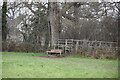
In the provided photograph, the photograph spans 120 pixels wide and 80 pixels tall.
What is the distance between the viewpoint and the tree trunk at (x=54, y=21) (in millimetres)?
5449

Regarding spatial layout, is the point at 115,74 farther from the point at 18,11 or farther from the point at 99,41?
the point at 18,11

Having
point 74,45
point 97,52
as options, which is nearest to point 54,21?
point 74,45

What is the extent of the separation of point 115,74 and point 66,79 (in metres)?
0.44

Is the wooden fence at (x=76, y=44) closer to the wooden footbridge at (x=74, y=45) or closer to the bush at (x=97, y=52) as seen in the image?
the wooden footbridge at (x=74, y=45)

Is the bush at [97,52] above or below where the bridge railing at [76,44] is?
below

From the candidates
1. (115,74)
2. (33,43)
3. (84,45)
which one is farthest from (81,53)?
(115,74)

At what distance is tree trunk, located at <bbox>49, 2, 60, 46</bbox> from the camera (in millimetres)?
5449

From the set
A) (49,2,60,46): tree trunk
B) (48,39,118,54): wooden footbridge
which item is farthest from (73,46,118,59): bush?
(49,2,60,46): tree trunk

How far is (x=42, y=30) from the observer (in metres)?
6.27

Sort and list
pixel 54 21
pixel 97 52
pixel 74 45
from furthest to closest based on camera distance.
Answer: pixel 54 21 < pixel 74 45 < pixel 97 52

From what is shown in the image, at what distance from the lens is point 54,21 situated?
221 inches

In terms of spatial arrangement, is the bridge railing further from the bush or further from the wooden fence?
the bush

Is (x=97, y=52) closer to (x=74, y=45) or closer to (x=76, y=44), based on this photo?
(x=76, y=44)

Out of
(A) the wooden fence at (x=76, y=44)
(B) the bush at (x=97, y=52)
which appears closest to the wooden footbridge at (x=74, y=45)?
(A) the wooden fence at (x=76, y=44)
